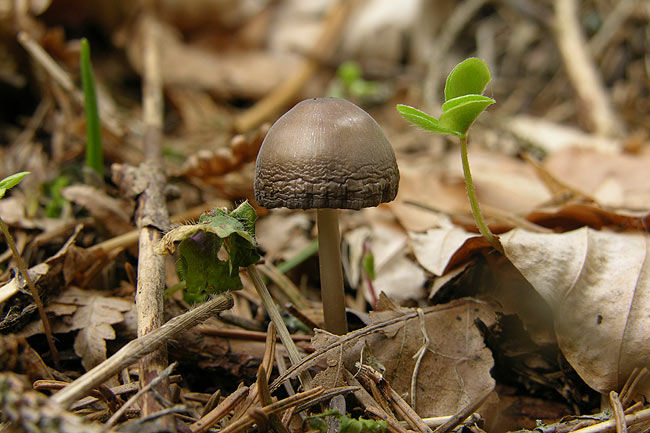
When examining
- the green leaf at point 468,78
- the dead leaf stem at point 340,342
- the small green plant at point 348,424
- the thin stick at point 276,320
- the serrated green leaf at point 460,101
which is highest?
the green leaf at point 468,78

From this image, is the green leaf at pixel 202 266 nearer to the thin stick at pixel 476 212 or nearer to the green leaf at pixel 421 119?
the green leaf at pixel 421 119

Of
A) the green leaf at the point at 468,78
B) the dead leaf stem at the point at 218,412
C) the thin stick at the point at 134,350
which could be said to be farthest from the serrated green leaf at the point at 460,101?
the dead leaf stem at the point at 218,412

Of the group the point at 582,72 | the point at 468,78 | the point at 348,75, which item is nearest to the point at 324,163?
the point at 468,78

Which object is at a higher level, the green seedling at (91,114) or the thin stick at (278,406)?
the green seedling at (91,114)

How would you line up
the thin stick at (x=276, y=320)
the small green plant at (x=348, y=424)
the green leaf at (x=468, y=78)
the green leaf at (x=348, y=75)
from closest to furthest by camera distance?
the small green plant at (x=348, y=424) < the green leaf at (x=468, y=78) < the thin stick at (x=276, y=320) < the green leaf at (x=348, y=75)

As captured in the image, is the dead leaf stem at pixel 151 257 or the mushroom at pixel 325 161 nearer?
the dead leaf stem at pixel 151 257

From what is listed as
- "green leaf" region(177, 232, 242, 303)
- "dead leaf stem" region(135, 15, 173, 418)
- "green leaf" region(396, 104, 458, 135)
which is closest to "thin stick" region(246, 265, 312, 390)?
"green leaf" region(177, 232, 242, 303)

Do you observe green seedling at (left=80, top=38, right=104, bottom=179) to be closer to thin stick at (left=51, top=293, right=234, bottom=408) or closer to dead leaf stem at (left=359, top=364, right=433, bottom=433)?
thin stick at (left=51, top=293, right=234, bottom=408)
